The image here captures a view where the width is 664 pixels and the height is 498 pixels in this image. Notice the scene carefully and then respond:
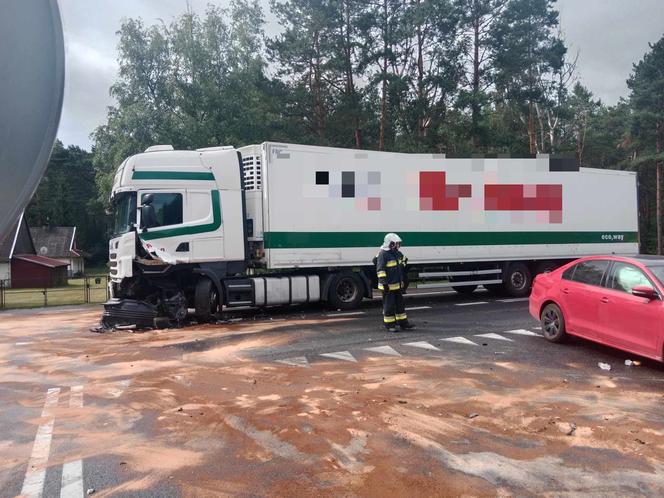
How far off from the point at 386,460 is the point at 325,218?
28.2 feet

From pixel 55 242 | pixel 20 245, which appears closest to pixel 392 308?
pixel 20 245

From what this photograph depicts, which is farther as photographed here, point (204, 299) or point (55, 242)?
point (55, 242)

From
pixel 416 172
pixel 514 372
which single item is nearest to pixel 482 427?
pixel 514 372

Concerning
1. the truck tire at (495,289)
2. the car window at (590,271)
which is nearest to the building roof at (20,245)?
the truck tire at (495,289)

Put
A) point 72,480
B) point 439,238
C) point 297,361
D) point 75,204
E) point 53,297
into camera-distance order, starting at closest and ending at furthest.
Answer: point 72,480, point 297,361, point 439,238, point 53,297, point 75,204

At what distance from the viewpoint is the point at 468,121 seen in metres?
26.3

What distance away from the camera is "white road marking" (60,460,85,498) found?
11.8 ft

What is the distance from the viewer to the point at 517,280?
580 inches

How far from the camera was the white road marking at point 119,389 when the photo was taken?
6023 millimetres

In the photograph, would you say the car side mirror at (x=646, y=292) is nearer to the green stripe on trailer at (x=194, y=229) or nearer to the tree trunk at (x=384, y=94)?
the green stripe on trailer at (x=194, y=229)

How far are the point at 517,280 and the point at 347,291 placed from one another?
5173mm

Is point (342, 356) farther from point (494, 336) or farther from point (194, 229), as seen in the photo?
point (194, 229)

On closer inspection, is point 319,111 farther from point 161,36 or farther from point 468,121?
point 161,36

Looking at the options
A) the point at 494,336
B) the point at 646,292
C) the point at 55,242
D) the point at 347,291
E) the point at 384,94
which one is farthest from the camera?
the point at 55,242
